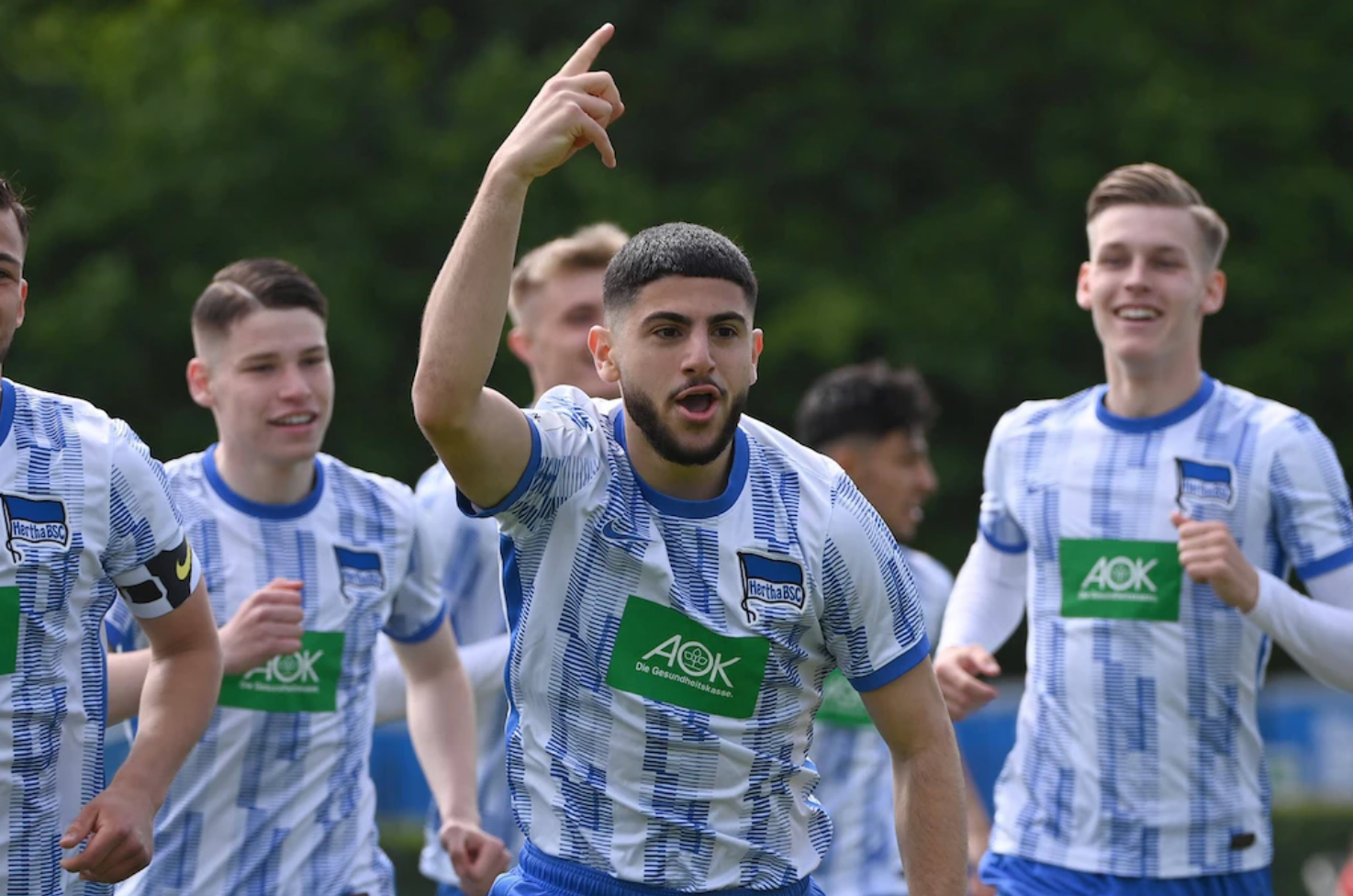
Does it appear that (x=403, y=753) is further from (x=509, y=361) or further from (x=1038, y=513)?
(x=1038, y=513)

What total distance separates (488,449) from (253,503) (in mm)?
1955

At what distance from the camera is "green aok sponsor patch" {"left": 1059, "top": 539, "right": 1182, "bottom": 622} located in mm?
5422

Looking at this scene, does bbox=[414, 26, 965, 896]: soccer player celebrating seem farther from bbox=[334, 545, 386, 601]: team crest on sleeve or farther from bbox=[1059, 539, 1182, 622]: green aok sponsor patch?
bbox=[1059, 539, 1182, 622]: green aok sponsor patch

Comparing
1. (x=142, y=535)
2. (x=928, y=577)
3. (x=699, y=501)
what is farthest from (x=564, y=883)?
(x=928, y=577)

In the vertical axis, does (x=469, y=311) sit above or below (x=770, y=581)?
above

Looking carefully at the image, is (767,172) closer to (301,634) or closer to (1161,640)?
(1161,640)

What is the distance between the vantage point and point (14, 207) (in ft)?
12.9

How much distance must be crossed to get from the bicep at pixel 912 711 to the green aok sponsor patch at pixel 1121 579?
1.64m

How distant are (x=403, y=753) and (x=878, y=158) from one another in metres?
9.00

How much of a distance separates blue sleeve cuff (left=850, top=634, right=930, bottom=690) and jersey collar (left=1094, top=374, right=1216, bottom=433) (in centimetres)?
189

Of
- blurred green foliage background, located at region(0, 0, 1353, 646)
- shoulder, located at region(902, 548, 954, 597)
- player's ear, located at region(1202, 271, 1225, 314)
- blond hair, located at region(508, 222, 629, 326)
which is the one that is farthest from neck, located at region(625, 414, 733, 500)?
blurred green foliage background, located at region(0, 0, 1353, 646)

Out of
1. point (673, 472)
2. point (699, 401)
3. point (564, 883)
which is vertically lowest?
point (564, 883)

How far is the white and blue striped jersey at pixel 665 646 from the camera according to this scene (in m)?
3.85

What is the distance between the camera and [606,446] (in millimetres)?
3910
